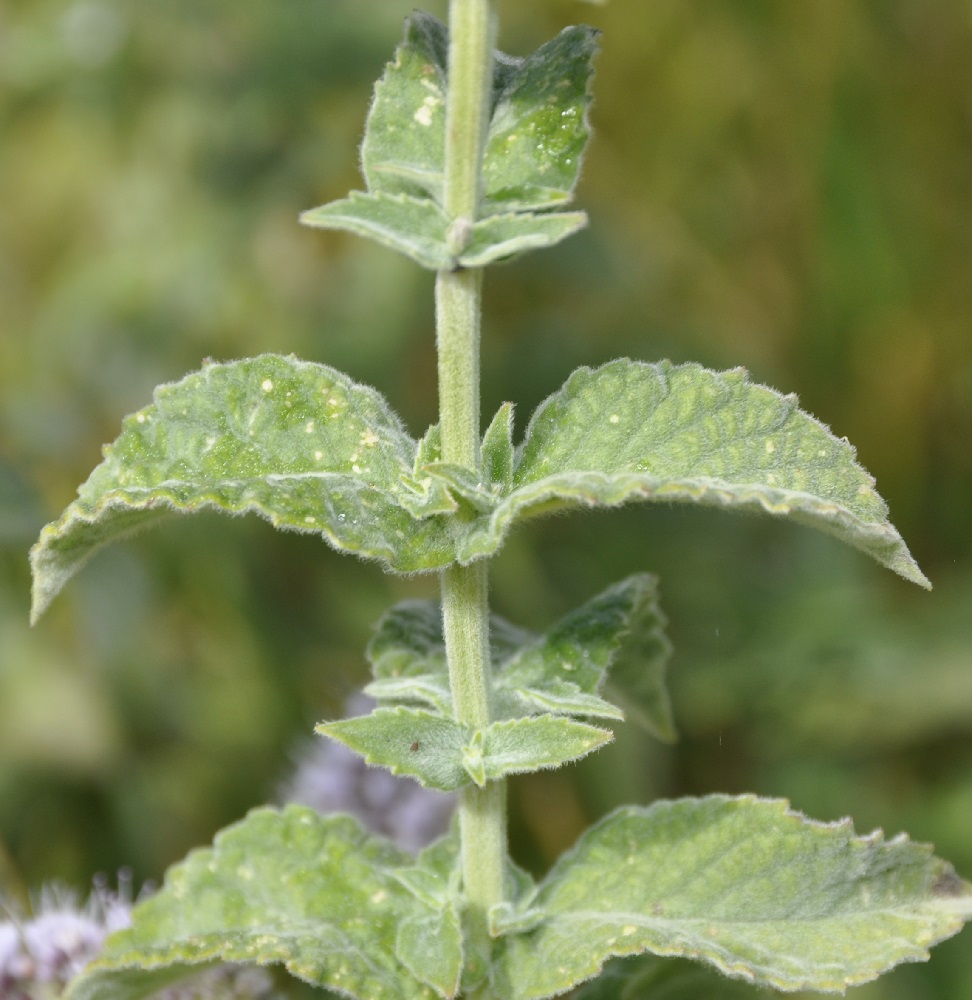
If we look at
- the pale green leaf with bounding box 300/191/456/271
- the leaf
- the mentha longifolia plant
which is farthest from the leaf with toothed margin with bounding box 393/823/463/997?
the pale green leaf with bounding box 300/191/456/271

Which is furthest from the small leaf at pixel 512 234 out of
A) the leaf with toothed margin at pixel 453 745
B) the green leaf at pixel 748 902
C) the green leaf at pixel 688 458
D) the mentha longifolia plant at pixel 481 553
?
the green leaf at pixel 748 902

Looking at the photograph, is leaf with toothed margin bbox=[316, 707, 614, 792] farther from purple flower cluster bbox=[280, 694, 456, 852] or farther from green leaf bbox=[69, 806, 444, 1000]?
purple flower cluster bbox=[280, 694, 456, 852]

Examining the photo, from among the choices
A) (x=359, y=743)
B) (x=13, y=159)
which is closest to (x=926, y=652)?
(x=359, y=743)

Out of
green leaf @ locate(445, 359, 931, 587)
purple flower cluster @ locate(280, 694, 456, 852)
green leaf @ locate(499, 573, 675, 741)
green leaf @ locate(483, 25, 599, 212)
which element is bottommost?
purple flower cluster @ locate(280, 694, 456, 852)

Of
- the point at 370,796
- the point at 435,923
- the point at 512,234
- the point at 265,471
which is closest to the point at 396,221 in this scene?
the point at 512,234

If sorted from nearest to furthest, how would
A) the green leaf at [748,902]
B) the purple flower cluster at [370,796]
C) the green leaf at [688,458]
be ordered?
the green leaf at [688,458], the green leaf at [748,902], the purple flower cluster at [370,796]

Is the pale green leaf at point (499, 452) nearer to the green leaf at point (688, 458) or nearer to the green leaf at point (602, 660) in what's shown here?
the green leaf at point (688, 458)

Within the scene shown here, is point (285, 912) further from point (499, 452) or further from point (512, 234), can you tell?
point (512, 234)

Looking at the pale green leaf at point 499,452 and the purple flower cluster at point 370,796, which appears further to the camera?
the purple flower cluster at point 370,796
